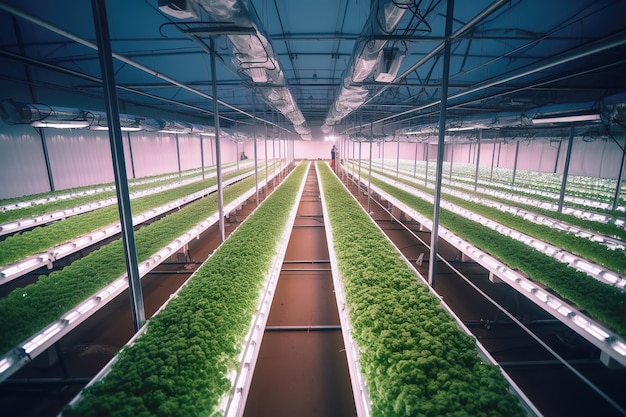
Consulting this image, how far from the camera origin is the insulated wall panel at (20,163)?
28.6ft

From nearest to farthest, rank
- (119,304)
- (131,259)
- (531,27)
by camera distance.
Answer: (131,259) < (119,304) < (531,27)

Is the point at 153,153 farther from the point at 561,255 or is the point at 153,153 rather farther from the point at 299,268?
the point at 561,255

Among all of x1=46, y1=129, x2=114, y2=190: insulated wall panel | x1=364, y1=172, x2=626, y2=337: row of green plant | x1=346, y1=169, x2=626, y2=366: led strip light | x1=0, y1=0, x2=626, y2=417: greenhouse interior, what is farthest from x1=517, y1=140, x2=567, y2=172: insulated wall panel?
x1=46, y1=129, x2=114, y2=190: insulated wall panel

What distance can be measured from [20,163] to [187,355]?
11.3m

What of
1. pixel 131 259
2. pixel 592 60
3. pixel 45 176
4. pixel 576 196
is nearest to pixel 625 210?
pixel 576 196

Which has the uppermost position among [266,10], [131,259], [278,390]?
[266,10]

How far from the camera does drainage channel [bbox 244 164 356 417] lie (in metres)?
3.32

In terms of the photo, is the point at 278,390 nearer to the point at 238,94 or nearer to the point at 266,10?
the point at 266,10

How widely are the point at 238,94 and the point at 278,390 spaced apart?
47.9ft

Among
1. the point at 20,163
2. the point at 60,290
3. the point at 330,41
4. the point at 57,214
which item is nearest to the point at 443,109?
the point at 330,41

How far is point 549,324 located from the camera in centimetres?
479

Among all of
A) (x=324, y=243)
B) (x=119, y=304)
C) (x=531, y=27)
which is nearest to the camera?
(x=119, y=304)

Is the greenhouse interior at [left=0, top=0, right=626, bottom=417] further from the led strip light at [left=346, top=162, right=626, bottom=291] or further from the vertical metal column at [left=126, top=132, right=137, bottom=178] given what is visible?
the vertical metal column at [left=126, top=132, right=137, bottom=178]

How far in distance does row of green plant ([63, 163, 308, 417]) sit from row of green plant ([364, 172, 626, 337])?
12.5 feet
